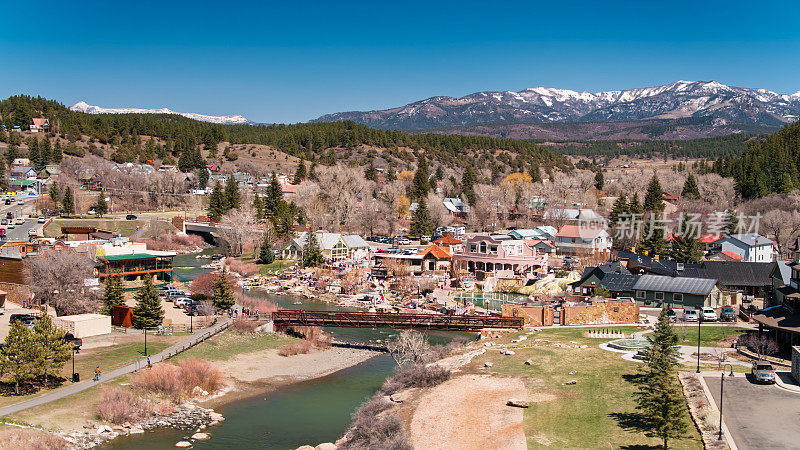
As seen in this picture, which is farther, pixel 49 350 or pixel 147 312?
pixel 147 312

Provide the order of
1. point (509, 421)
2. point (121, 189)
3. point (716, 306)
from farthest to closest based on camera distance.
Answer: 1. point (121, 189)
2. point (716, 306)
3. point (509, 421)

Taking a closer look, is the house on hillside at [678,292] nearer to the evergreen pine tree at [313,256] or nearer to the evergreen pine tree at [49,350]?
the evergreen pine tree at [313,256]

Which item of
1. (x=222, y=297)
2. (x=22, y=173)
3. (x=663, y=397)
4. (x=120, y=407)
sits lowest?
(x=120, y=407)

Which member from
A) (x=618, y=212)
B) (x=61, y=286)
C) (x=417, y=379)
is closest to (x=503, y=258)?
(x=618, y=212)

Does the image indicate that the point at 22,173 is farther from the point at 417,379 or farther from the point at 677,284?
the point at 677,284

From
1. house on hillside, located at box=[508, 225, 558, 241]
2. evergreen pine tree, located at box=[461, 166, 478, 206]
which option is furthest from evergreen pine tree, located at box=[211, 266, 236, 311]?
evergreen pine tree, located at box=[461, 166, 478, 206]

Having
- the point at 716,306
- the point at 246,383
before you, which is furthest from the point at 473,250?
the point at 246,383

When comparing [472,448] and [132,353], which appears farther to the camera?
[132,353]

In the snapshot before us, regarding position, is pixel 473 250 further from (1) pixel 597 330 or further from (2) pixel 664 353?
(2) pixel 664 353
